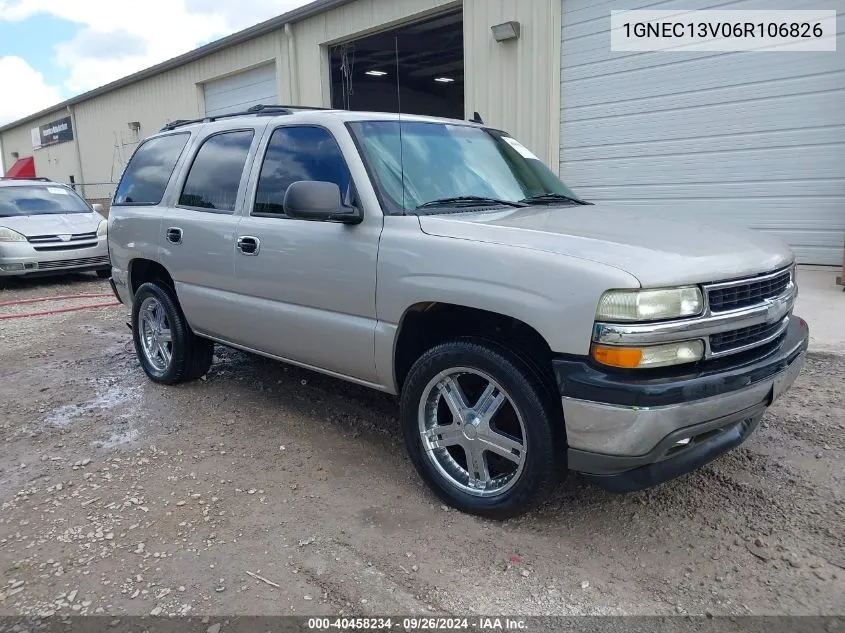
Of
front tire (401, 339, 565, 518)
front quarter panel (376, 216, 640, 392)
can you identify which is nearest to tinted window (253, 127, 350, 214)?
front quarter panel (376, 216, 640, 392)

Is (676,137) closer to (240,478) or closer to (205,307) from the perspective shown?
(205,307)

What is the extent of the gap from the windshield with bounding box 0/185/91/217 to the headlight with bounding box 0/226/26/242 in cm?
74

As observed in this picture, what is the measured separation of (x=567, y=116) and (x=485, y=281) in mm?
6972

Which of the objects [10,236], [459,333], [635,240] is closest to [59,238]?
[10,236]

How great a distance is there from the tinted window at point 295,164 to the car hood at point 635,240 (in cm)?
76

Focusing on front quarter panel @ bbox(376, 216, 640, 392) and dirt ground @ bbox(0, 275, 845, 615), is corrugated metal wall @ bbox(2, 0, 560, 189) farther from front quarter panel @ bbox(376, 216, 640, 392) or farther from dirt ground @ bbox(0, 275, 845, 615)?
front quarter panel @ bbox(376, 216, 640, 392)

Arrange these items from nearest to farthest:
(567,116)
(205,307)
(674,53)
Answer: (205,307) → (674,53) → (567,116)

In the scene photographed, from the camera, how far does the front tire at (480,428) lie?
2799 mm

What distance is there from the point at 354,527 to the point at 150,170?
3522 millimetres

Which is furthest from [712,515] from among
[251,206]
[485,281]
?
[251,206]

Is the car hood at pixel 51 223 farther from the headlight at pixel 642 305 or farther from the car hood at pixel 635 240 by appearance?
the headlight at pixel 642 305

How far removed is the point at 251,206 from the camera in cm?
412

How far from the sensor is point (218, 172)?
4516mm

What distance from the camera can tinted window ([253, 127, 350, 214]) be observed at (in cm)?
369
